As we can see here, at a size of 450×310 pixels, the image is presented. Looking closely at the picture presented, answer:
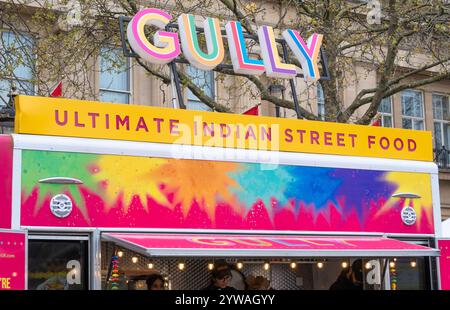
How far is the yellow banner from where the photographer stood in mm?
7648

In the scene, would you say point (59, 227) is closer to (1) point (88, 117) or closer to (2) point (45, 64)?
(1) point (88, 117)

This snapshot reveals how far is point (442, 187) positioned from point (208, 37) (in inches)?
760

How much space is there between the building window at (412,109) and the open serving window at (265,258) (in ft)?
60.8

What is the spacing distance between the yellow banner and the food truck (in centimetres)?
1

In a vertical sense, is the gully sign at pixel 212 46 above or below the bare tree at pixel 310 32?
below

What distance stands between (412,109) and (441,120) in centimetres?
130

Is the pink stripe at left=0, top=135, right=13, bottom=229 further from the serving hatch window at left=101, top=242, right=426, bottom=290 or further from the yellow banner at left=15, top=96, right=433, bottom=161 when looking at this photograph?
the serving hatch window at left=101, top=242, right=426, bottom=290

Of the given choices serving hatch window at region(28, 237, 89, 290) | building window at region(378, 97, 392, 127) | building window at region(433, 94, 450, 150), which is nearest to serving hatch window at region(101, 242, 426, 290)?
serving hatch window at region(28, 237, 89, 290)

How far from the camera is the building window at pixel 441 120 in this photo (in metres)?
29.2

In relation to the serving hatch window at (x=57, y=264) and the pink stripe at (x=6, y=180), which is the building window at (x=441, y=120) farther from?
the pink stripe at (x=6, y=180)

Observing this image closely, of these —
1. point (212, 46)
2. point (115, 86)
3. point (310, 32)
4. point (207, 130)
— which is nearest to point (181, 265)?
point (207, 130)

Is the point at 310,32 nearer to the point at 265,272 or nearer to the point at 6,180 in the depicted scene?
the point at 265,272

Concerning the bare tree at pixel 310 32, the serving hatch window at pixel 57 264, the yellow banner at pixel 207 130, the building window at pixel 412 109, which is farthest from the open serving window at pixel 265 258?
the building window at pixel 412 109
